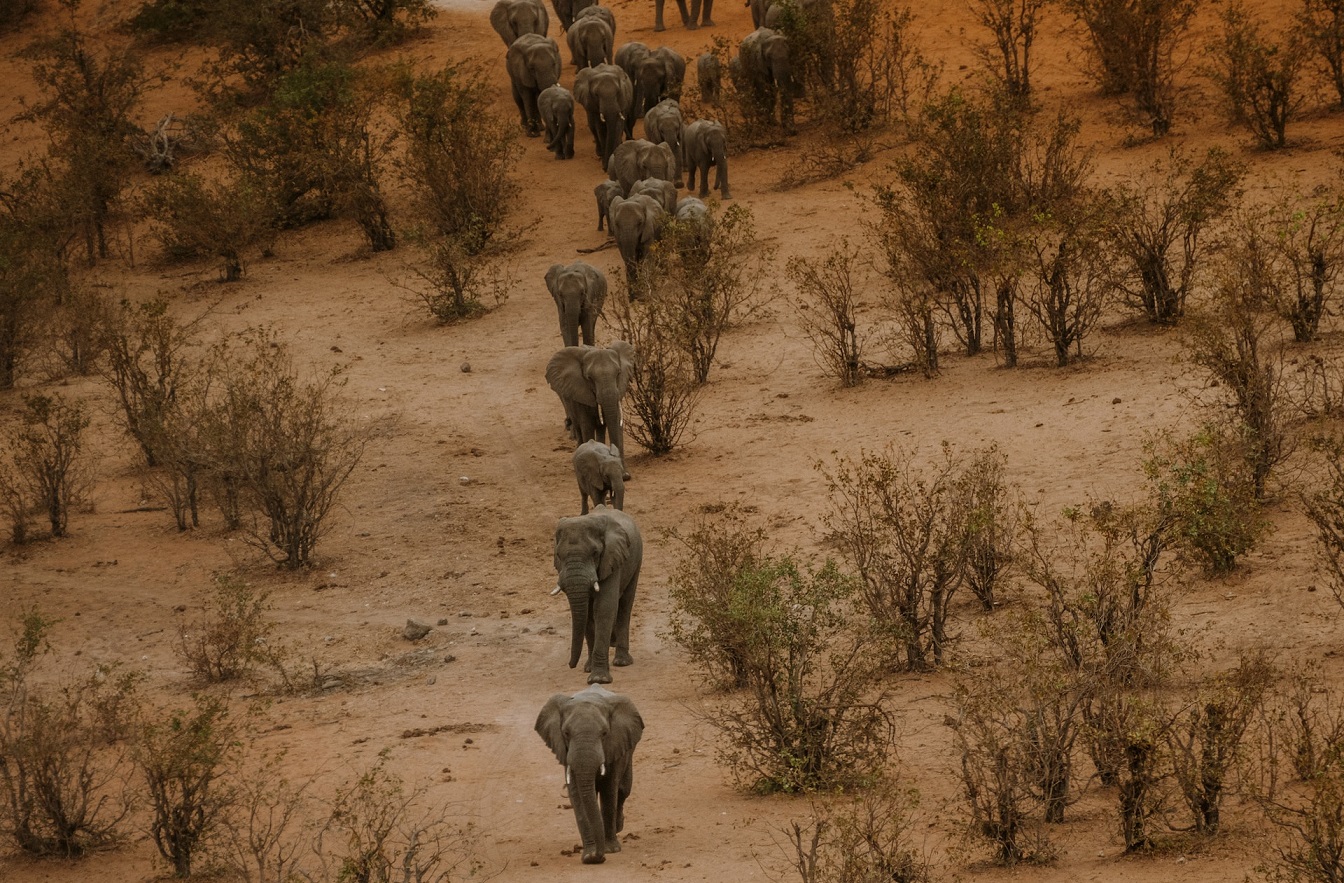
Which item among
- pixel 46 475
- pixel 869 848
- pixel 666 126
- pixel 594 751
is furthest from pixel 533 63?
pixel 869 848

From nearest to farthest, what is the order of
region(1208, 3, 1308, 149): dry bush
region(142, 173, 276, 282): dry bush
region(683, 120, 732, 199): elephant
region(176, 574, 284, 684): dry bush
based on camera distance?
1. region(176, 574, 284, 684): dry bush
2. region(1208, 3, 1308, 149): dry bush
3. region(683, 120, 732, 199): elephant
4. region(142, 173, 276, 282): dry bush

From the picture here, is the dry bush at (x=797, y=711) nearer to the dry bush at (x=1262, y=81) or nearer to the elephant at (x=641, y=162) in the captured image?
the elephant at (x=641, y=162)

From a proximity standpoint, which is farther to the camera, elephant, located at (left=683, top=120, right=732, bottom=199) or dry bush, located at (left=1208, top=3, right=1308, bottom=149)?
elephant, located at (left=683, top=120, right=732, bottom=199)

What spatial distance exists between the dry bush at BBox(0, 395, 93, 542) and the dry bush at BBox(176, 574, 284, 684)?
320cm

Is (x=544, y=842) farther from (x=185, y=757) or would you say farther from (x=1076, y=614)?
(x=1076, y=614)

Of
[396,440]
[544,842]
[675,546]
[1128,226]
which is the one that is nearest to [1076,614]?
[544,842]

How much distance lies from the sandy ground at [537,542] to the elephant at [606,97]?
1.29 m

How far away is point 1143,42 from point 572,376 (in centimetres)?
1188

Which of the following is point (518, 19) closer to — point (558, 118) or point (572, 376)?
point (558, 118)

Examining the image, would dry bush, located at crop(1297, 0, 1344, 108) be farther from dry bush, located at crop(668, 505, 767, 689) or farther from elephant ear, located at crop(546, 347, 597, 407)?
dry bush, located at crop(668, 505, 767, 689)

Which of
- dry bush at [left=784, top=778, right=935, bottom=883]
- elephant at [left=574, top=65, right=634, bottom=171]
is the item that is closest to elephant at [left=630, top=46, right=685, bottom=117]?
elephant at [left=574, top=65, right=634, bottom=171]

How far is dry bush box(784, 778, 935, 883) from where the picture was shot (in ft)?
25.9

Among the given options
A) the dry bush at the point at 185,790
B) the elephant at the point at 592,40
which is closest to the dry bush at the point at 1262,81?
the elephant at the point at 592,40

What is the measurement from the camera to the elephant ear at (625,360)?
15.8 m
